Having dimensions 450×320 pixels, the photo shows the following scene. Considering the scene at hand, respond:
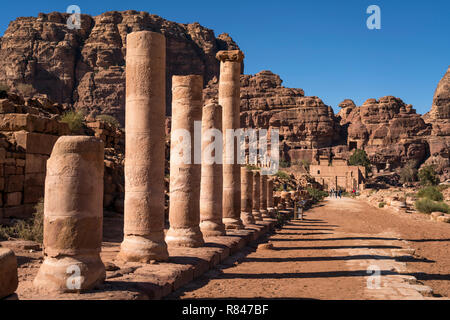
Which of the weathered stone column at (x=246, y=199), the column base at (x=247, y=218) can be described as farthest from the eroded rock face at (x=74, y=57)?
the column base at (x=247, y=218)

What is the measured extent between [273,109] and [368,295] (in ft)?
291

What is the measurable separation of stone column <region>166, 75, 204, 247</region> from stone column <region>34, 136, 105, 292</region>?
4.21 m

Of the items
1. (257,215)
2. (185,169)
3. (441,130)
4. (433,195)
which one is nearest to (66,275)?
(185,169)

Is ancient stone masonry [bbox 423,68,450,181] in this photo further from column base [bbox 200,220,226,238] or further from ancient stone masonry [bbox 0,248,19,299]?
ancient stone masonry [bbox 0,248,19,299]

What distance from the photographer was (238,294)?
A: 7.11 m

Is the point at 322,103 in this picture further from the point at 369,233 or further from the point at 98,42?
the point at 369,233

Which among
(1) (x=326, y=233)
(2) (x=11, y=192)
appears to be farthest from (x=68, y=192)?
(1) (x=326, y=233)

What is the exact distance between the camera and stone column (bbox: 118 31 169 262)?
27.6 feet

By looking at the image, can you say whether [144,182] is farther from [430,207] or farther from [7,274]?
[430,207]

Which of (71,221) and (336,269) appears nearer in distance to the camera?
(71,221)

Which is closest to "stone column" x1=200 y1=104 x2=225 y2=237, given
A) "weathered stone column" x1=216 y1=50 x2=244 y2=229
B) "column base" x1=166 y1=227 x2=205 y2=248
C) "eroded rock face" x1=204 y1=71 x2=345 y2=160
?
"weathered stone column" x1=216 y1=50 x2=244 y2=229

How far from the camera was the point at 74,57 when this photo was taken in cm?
8825

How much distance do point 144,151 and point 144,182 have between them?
0.64 meters

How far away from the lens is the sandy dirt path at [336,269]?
23.8 feet
